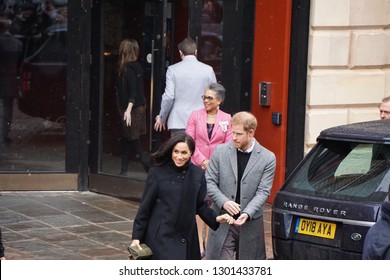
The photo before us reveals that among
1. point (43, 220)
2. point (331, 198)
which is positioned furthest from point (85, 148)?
point (331, 198)

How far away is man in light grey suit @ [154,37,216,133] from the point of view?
12.0 m

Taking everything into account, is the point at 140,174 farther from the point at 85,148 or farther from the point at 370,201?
the point at 370,201

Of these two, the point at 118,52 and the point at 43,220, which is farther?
the point at 118,52

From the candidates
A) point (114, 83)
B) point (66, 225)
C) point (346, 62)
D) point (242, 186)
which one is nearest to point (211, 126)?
point (242, 186)

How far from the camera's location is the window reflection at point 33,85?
13703 millimetres

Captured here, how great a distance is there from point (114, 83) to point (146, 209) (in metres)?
5.90

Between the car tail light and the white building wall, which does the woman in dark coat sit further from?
the car tail light

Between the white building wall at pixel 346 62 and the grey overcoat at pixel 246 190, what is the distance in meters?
A: 4.55

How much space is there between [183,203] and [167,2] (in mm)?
5523

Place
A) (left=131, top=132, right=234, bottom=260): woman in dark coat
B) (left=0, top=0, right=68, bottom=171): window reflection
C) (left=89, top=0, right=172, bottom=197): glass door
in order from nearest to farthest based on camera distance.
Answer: (left=131, top=132, right=234, bottom=260): woman in dark coat
(left=89, top=0, right=172, bottom=197): glass door
(left=0, top=0, right=68, bottom=171): window reflection

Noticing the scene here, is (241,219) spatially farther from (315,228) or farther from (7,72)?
(7,72)

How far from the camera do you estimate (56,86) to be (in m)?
14.0

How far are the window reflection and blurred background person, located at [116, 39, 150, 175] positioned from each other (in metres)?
0.76

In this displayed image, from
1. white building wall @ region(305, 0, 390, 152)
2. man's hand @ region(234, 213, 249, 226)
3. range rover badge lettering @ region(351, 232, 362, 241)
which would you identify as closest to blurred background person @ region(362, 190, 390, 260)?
range rover badge lettering @ region(351, 232, 362, 241)
